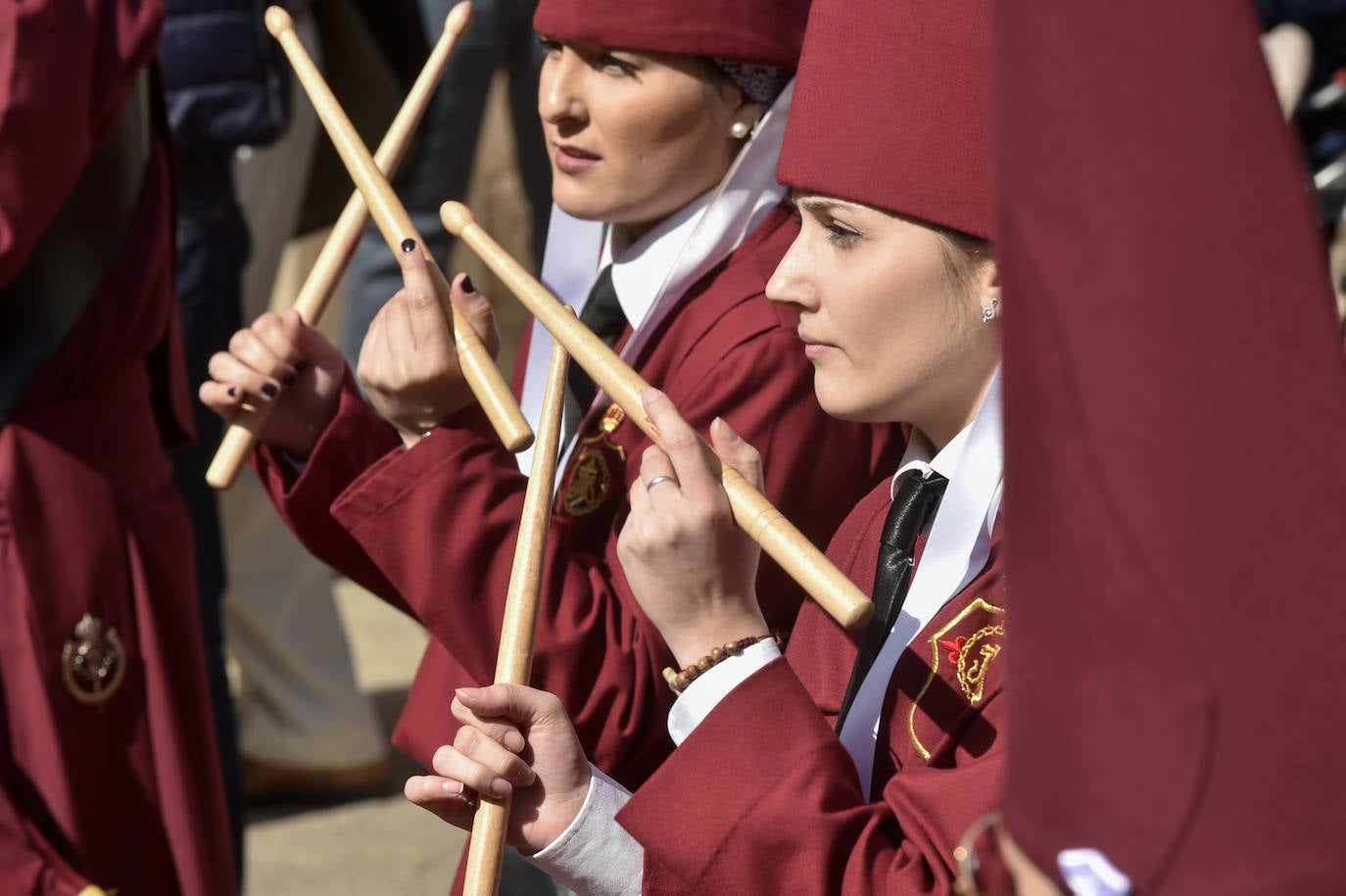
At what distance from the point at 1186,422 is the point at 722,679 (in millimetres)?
566

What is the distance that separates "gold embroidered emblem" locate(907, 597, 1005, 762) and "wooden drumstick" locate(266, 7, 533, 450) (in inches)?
15.7

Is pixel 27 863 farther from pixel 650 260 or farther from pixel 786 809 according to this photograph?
pixel 786 809

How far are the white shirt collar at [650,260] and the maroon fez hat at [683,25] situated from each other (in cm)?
16

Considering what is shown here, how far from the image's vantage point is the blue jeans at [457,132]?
3.68m

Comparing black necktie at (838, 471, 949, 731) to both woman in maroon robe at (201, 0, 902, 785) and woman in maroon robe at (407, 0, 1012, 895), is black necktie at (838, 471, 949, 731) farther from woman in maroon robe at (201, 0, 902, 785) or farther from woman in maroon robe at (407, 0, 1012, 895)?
woman in maroon robe at (201, 0, 902, 785)

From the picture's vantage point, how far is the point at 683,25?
1.82m

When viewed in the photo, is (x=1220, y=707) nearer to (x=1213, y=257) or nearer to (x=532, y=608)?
(x=1213, y=257)

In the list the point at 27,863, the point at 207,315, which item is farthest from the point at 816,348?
the point at 207,315

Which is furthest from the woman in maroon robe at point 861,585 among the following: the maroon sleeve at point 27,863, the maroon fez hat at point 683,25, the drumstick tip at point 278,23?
the maroon sleeve at point 27,863

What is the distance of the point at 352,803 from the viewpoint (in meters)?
3.79

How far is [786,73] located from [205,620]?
1.74 m

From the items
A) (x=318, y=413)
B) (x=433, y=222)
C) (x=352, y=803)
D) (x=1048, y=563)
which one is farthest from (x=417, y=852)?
(x=1048, y=563)

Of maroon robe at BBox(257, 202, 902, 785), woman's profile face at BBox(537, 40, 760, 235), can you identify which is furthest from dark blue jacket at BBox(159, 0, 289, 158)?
maroon robe at BBox(257, 202, 902, 785)

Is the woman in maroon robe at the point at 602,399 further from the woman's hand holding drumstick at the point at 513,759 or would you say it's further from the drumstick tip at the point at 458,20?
the woman's hand holding drumstick at the point at 513,759
